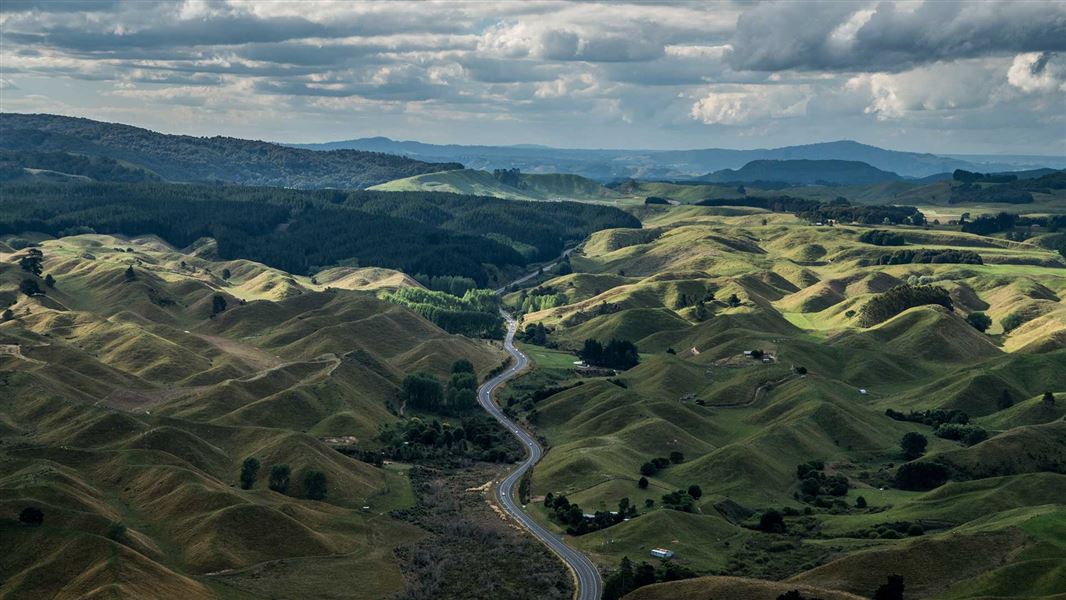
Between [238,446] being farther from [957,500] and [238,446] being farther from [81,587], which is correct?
[957,500]

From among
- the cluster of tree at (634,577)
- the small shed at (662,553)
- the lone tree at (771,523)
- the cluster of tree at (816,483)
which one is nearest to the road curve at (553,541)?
the cluster of tree at (634,577)

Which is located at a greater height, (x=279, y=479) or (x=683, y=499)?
(x=683, y=499)

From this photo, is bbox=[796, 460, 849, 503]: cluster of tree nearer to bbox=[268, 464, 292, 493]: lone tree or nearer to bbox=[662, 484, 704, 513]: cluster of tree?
bbox=[662, 484, 704, 513]: cluster of tree

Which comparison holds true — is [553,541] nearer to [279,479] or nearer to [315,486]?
[315,486]

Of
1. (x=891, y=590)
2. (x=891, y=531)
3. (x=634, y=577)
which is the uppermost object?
(x=891, y=590)

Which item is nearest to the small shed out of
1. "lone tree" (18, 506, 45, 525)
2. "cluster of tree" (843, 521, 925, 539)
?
"cluster of tree" (843, 521, 925, 539)

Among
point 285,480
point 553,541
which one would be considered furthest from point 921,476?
point 285,480
